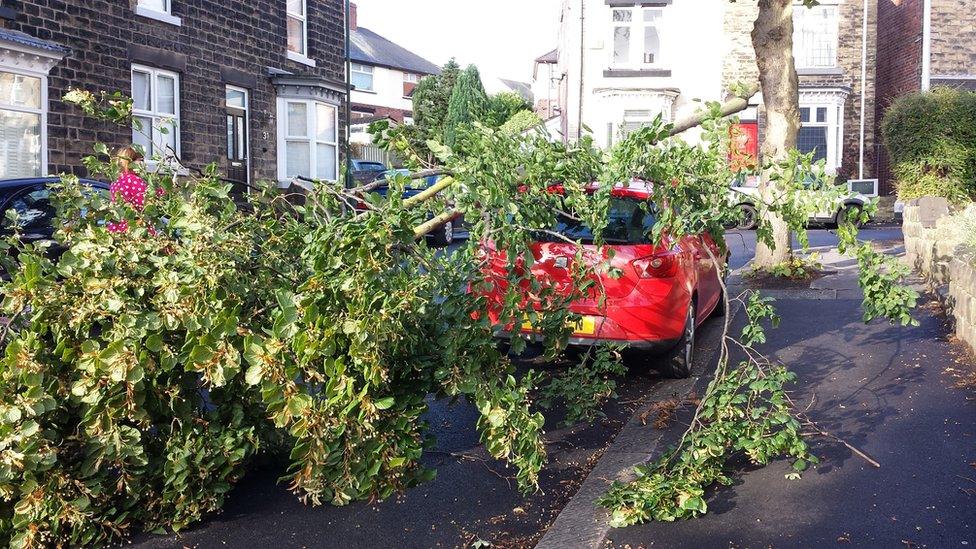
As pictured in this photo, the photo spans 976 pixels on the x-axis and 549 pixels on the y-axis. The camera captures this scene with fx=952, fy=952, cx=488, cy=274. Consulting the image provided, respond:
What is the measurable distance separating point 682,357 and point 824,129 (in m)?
29.0

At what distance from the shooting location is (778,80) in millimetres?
13383

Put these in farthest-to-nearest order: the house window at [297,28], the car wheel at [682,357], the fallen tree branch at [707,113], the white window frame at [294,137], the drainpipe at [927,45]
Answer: the drainpipe at [927,45] < the house window at [297,28] < the white window frame at [294,137] < the car wheel at [682,357] < the fallen tree branch at [707,113]

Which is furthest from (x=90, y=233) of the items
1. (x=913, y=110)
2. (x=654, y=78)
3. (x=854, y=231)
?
(x=654, y=78)

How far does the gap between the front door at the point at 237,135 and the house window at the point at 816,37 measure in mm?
20884

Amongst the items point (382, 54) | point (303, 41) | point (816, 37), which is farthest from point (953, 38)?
point (382, 54)

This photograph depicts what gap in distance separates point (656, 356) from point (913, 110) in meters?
20.9

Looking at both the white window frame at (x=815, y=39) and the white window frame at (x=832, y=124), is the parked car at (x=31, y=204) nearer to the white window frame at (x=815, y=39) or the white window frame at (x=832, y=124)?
the white window frame at (x=832, y=124)

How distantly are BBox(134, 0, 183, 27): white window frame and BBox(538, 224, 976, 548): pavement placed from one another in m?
15.5

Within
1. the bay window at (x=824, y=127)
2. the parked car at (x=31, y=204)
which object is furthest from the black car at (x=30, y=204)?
the bay window at (x=824, y=127)

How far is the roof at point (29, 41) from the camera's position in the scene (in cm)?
1531

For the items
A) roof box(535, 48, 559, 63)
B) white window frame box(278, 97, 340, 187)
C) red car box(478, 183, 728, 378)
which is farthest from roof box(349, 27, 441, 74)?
red car box(478, 183, 728, 378)

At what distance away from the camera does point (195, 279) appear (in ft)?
14.3

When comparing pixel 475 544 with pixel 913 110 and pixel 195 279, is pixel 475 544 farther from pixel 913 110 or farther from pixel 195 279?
pixel 913 110

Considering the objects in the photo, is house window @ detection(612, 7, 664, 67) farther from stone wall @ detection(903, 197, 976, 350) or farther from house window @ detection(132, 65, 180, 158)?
stone wall @ detection(903, 197, 976, 350)
